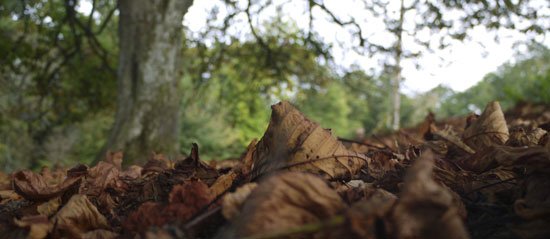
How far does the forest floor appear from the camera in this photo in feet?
2.01

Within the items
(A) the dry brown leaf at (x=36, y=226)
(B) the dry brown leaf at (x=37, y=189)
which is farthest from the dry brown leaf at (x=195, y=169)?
(A) the dry brown leaf at (x=36, y=226)

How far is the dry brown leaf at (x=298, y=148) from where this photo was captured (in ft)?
3.34

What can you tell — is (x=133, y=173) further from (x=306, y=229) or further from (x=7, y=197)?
(x=306, y=229)

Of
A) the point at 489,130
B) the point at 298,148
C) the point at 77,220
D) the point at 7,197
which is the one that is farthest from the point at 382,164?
the point at 7,197

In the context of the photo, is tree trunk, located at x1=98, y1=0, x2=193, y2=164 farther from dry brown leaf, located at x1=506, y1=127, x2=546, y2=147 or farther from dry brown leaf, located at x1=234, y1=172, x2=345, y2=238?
dry brown leaf, located at x1=234, y1=172, x2=345, y2=238

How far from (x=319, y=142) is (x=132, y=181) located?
2.28ft

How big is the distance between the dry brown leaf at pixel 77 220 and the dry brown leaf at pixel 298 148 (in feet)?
1.15

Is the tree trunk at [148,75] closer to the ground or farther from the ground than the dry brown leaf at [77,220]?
farther from the ground

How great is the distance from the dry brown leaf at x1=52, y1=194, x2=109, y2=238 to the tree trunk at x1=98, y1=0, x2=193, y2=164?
3.36 meters

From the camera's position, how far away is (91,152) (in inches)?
591

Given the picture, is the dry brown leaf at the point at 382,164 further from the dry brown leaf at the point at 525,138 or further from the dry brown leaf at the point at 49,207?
the dry brown leaf at the point at 49,207

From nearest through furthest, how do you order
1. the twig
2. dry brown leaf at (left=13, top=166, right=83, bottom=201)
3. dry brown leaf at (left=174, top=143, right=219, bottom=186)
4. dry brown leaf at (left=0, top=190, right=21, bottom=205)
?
the twig, dry brown leaf at (left=13, top=166, right=83, bottom=201), dry brown leaf at (left=174, top=143, right=219, bottom=186), dry brown leaf at (left=0, top=190, right=21, bottom=205)

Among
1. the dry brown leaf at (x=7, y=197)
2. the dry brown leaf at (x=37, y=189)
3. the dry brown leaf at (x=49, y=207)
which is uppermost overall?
the dry brown leaf at (x=37, y=189)

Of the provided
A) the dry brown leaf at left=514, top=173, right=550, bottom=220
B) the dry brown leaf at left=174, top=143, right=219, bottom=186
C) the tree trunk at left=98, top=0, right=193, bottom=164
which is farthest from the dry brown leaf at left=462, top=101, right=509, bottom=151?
the tree trunk at left=98, top=0, right=193, bottom=164
